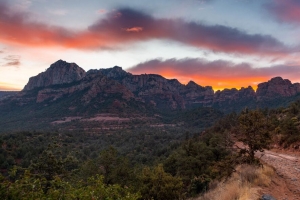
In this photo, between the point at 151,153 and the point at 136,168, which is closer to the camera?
the point at 136,168

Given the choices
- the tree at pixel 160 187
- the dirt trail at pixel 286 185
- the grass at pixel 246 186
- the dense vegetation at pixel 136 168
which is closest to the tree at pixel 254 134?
the dense vegetation at pixel 136 168

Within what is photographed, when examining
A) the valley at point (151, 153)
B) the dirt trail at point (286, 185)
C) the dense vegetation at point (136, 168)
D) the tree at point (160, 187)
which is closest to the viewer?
the dirt trail at point (286, 185)

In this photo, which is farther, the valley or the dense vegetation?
the valley

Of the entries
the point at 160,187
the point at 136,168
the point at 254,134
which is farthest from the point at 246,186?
the point at 136,168

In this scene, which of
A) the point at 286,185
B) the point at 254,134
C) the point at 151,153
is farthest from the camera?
the point at 151,153

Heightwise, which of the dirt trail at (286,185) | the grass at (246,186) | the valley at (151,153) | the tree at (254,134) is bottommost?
the valley at (151,153)

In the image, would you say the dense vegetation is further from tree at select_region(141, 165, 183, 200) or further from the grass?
the grass

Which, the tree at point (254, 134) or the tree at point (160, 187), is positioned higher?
the tree at point (254, 134)

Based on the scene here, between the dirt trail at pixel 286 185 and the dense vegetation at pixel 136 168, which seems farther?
the dense vegetation at pixel 136 168

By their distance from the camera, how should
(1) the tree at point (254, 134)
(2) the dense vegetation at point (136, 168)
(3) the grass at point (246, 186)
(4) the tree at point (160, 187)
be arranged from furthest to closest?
(4) the tree at point (160, 187), (1) the tree at point (254, 134), (2) the dense vegetation at point (136, 168), (3) the grass at point (246, 186)

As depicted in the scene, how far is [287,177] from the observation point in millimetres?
12648

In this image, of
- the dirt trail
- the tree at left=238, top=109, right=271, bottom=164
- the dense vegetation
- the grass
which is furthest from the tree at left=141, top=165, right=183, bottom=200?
the grass

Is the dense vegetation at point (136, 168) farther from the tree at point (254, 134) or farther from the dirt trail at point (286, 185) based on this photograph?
the dirt trail at point (286, 185)

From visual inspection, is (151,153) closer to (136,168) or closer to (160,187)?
(136,168)
